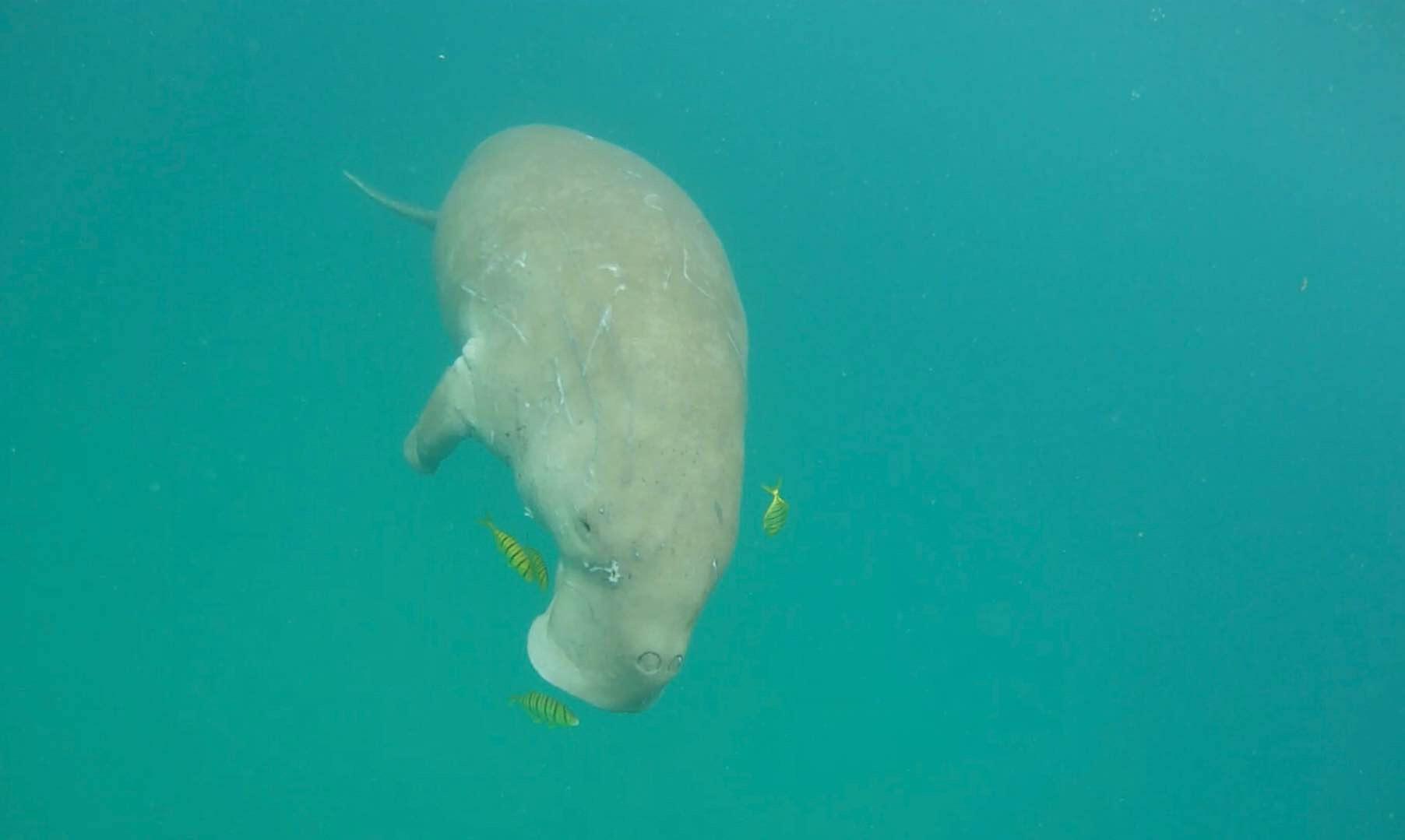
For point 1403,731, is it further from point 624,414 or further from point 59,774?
point 59,774

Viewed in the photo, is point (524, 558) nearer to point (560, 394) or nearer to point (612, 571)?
point (560, 394)

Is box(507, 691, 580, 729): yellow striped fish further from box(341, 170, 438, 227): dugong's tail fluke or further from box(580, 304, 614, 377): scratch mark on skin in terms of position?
box(341, 170, 438, 227): dugong's tail fluke

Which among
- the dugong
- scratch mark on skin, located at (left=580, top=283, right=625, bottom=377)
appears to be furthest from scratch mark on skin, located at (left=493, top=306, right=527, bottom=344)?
scratch mark on skin, located at (left=580, top=283, right=625, bottom=377)

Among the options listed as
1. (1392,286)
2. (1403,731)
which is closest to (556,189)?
(1392,286)

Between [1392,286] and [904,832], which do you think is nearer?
[904,832]

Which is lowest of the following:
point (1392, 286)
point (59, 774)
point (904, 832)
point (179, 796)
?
point (59, 774)

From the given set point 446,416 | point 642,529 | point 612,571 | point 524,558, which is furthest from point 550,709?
point 642,529

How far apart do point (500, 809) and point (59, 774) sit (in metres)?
6.39

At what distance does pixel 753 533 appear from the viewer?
1177 cm

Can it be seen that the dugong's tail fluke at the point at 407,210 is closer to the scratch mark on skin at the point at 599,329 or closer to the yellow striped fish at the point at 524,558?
the yellow striped fish at the point at 524,558

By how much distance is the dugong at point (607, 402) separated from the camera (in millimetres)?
3545

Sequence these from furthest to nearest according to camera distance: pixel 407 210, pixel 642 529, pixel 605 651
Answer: pixel 407 210 < pixel 605 651 < pixel 642 529

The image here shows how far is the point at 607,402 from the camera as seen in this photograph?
382 cm

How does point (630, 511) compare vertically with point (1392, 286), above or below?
above
